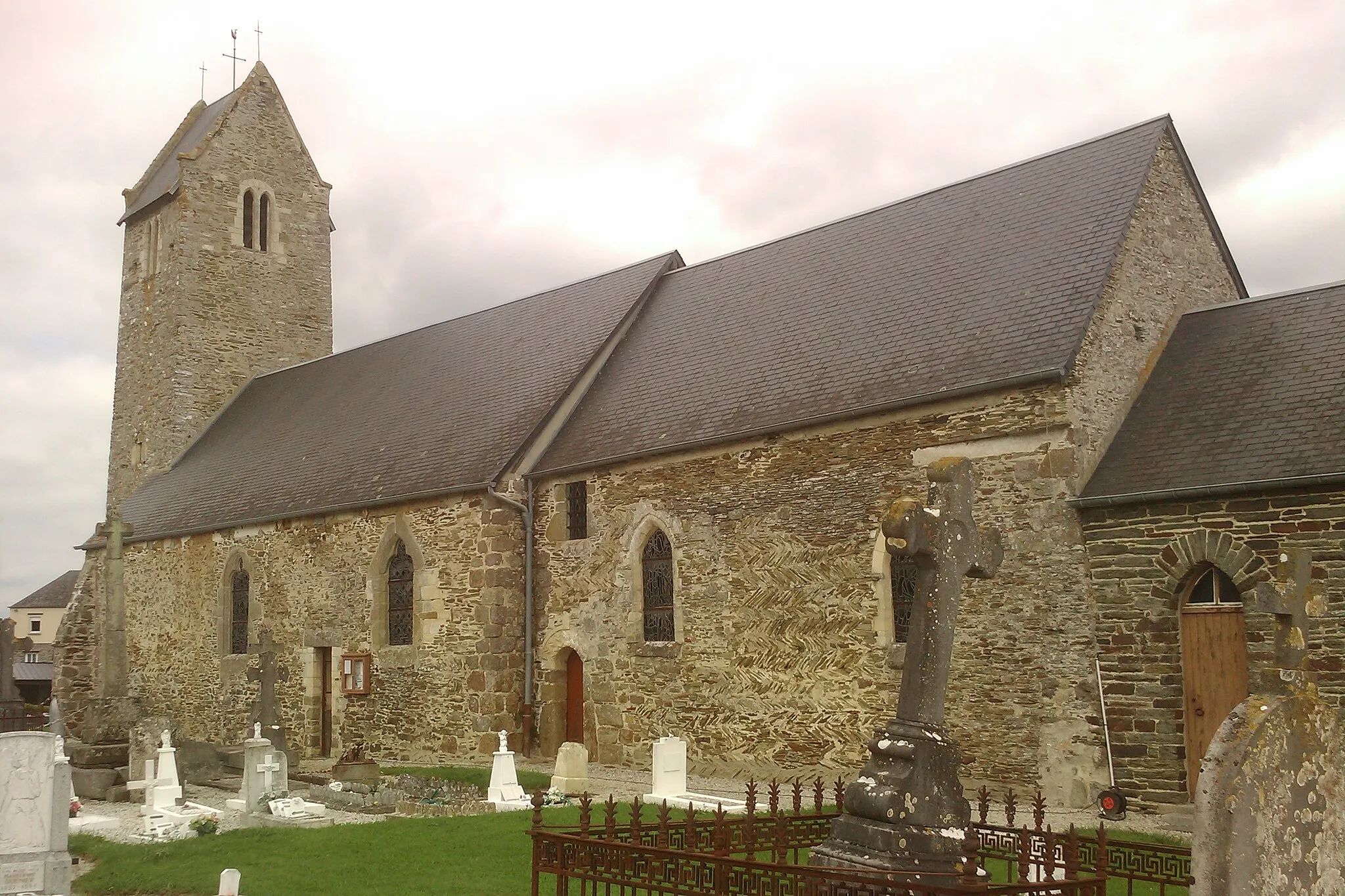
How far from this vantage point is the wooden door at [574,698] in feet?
58.7

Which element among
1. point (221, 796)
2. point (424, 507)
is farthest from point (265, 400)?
point (221, 796)

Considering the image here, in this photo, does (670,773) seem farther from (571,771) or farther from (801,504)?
(801,504)

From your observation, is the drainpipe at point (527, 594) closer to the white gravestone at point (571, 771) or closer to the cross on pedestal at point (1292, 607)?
the white gravestone at point (571, 771)

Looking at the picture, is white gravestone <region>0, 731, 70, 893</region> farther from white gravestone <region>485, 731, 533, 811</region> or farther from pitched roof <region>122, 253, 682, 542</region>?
pitched roof <region>122, 253, 682, 542</region>

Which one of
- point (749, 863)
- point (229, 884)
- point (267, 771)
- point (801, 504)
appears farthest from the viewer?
point (801, 504)

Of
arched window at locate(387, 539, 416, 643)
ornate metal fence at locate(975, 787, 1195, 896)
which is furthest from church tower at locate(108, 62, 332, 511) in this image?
ornate metal fence at locate(975, 787, 1195, 896)

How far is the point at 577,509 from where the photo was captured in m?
18.2

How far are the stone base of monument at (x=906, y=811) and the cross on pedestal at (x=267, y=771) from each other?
9.20m

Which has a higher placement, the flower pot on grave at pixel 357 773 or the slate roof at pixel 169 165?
the slate roof at pixel 169 165

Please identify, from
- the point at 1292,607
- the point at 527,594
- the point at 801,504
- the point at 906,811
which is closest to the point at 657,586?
the point at 527,594

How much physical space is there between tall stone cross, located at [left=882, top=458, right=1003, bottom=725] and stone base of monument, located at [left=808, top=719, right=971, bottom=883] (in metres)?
0.18

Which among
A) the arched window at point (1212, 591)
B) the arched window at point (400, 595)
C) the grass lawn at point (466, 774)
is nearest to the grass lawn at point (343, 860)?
the grass lawn at point (466, 774)

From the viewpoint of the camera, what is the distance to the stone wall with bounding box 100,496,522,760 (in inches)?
717

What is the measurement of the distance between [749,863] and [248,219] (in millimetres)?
29166
